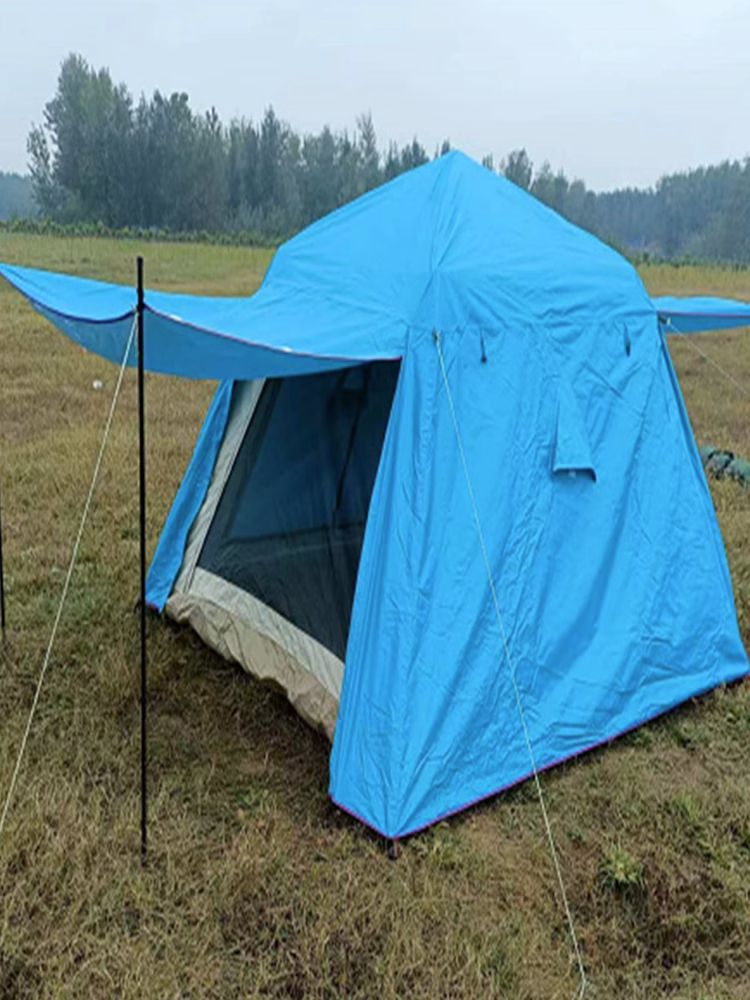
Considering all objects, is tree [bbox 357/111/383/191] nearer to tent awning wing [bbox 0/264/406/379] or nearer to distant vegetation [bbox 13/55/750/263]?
→ distant vegetation [bbox 13/55/750/263]

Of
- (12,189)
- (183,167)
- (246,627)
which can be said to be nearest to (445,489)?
(246,627)

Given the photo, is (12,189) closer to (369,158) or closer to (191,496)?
(369,158)

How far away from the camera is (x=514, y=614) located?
2.69 meters

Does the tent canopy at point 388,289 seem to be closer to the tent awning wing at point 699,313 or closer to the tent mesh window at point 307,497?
the tent awning wing at point 699,313

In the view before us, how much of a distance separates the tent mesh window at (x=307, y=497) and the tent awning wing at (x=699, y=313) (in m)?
1.13

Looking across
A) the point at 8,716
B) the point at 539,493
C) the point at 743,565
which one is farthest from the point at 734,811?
the point at 8,716

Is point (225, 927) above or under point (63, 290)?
under

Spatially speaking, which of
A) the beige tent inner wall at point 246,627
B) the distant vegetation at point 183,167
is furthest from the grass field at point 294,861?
the distant vegetation at point 183,167

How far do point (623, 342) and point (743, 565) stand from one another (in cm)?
200

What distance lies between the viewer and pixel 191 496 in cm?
361

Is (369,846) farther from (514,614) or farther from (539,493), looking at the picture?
(539,493)

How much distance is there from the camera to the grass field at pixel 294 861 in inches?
79.4

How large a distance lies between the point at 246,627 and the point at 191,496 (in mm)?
693

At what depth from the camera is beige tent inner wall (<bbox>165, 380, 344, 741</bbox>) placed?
289 cm
